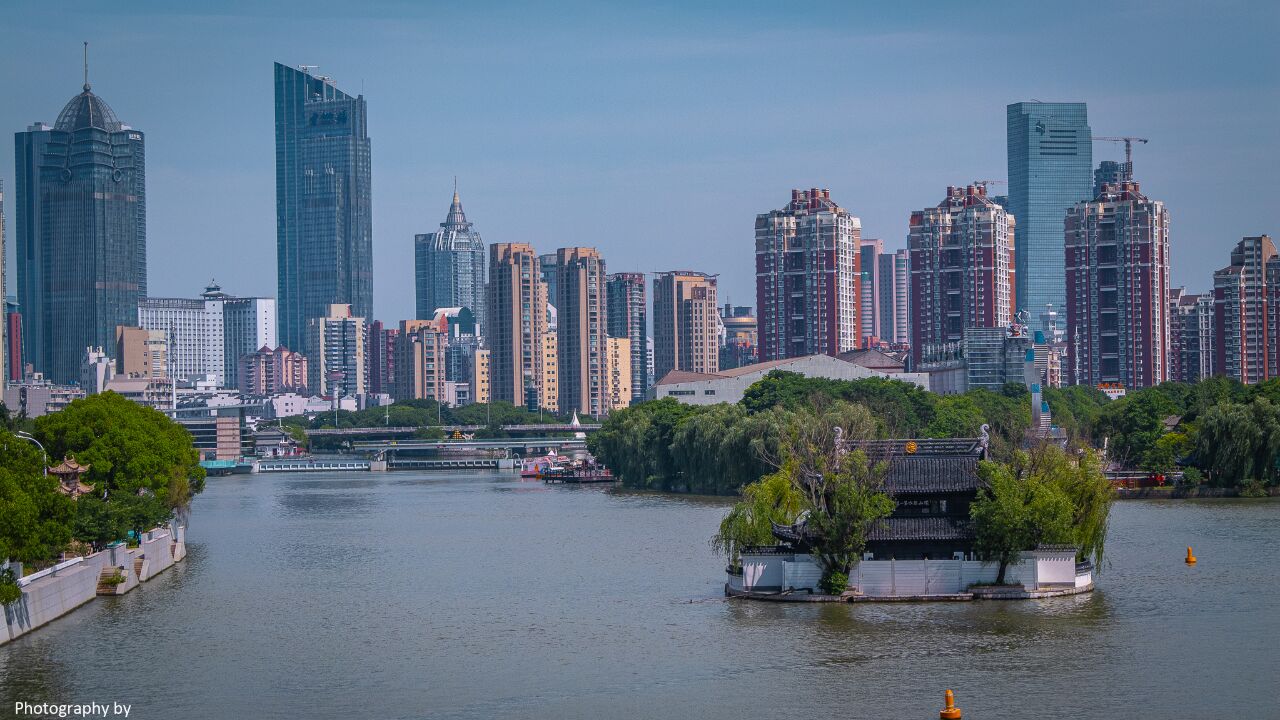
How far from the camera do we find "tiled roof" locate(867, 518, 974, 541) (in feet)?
118

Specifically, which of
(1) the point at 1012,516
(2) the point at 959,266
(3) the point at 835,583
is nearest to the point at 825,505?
(3) the point at 835,583

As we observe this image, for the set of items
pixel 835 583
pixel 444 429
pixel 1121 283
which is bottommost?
pixel 444 429

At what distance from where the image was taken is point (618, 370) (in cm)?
19538

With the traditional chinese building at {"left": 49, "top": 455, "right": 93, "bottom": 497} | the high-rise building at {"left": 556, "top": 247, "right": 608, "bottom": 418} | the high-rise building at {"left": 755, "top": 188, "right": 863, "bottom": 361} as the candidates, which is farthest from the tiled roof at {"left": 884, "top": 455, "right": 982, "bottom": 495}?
the high-rise building at {"left": 556, "top": 247, "right": 608, "bottom": 418}

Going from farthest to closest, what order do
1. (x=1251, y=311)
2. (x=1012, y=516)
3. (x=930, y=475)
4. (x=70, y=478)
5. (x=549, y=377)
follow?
(x=549, y=377) → (x=1251, y=311) → (x=70, y=478) → (x=930, y=475) → (x=1012, y=516)

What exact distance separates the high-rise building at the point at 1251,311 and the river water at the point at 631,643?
3301 inches

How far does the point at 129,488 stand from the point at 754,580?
2249cm

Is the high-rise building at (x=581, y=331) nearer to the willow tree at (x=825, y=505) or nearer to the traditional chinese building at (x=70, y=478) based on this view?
the traditional chinese building at (x=70, y=478)

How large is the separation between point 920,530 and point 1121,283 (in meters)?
104

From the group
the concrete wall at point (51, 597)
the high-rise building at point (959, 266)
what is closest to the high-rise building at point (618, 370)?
the high-rise building at point (959, 266)

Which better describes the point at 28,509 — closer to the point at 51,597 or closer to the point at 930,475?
the point at 51,597

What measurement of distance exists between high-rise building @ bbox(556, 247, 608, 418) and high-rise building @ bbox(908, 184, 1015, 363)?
5116 cm

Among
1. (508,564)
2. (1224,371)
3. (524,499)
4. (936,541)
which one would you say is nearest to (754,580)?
(936,541)

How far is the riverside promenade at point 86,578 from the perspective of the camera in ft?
112
